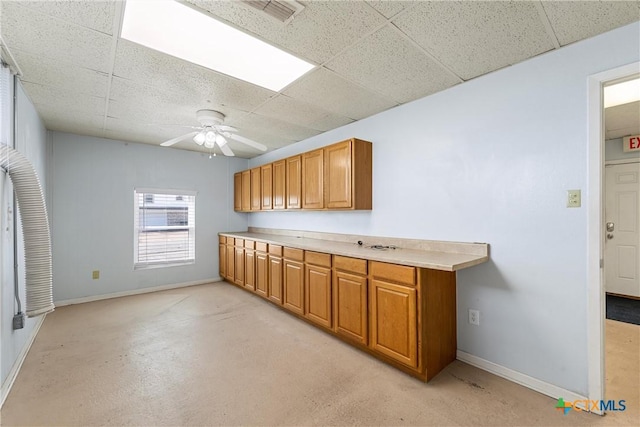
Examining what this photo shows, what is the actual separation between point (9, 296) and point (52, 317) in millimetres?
1667

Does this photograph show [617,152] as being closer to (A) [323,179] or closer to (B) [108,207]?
(A) [323,179]

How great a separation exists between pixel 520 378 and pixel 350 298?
55.6 inches

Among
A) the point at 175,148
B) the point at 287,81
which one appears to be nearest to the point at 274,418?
the point at 287,81

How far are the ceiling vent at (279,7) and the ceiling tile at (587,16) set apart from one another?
138 centimetres

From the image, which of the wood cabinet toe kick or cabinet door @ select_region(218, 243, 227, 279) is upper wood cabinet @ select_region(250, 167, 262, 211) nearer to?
cabinet door @ select_region(218, 243, 227, 279)

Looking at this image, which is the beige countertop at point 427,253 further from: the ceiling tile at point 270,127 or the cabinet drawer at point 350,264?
the ceiling tile at point 270,127

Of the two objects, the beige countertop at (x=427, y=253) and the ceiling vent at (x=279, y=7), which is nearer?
the ceiling vent at (x=279, y=7)

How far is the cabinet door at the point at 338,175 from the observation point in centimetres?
312

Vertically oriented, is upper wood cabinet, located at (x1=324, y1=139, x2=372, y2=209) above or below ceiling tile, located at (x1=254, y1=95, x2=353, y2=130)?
below

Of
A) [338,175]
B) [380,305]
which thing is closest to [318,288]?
[380,305]

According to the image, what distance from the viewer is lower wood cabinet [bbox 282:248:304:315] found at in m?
3.28

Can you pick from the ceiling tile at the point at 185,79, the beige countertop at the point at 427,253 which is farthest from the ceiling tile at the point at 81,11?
the beige countertop at the point at 427,253

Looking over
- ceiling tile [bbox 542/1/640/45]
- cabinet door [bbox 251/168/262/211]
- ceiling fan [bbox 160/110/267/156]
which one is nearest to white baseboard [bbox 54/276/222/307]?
cabinet door [bbox 251/168/262/211]

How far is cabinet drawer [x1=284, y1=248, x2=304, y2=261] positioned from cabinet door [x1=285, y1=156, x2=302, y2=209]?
66 centimetres
